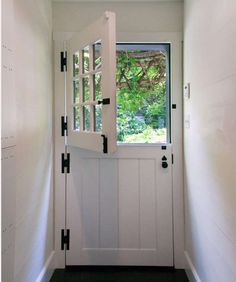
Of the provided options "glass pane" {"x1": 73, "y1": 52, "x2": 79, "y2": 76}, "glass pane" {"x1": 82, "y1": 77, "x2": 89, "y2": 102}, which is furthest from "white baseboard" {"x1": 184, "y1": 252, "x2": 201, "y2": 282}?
"glass pane" {"x1": 73, "y1": 52, "x2": 79, "y2": 76}

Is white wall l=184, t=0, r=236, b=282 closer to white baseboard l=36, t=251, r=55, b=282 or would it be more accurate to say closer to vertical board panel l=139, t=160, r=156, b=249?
vertical board panel l=139, t=160, r=156, b=249

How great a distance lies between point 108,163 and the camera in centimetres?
263

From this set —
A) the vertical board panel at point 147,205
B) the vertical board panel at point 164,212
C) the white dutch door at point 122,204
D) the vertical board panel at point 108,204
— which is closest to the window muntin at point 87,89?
the white dutch door at point 122,204

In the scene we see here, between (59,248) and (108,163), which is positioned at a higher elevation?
(108,163)

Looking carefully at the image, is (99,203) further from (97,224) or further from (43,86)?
(43,86)

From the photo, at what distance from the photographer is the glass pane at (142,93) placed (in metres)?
2.68

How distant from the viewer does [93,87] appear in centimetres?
225

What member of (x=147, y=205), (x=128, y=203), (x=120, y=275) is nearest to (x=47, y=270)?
(x=120, y=275)

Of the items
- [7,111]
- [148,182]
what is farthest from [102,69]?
[148,182]

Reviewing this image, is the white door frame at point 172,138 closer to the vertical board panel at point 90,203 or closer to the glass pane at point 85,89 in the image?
the vertical board panel at point 90,203

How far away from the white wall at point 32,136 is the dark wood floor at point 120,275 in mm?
267

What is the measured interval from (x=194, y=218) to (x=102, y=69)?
1.28 m

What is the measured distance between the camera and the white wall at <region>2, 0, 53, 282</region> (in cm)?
179

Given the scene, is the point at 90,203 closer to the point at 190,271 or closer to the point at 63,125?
the point at 63,125
